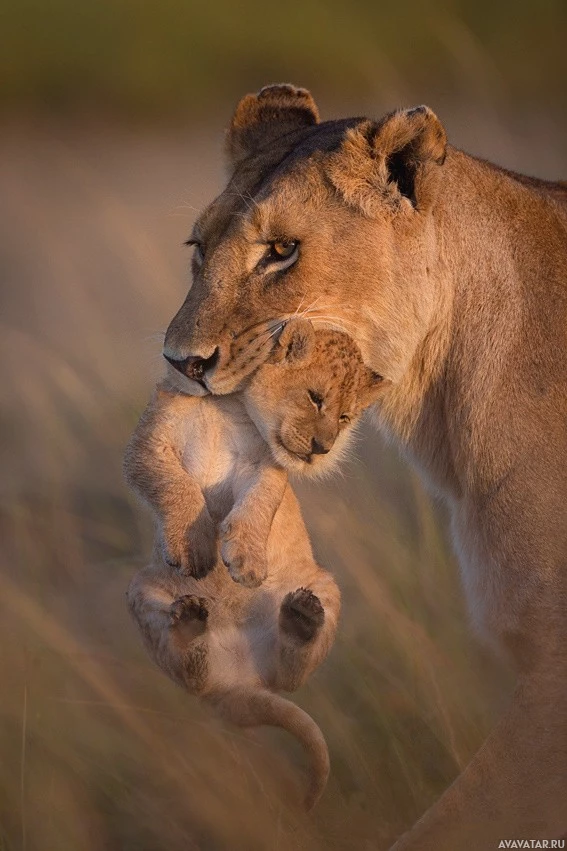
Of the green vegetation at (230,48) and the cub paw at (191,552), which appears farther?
the green vegetation at (230,48)

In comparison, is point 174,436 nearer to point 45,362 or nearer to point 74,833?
point 74,833

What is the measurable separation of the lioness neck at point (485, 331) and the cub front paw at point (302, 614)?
0.52 metres

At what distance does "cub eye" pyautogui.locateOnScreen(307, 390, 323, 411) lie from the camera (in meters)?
3.71

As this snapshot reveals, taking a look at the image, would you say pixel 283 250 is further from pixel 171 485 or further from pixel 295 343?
pixel 171 485

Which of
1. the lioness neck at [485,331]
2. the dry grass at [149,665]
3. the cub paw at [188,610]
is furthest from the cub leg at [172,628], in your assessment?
the lioness neck at [485,331]

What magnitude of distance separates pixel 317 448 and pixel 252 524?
0.81 ft

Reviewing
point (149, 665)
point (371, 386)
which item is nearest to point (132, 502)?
point (149, 665)

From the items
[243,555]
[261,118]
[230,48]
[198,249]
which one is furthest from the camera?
[230,48]

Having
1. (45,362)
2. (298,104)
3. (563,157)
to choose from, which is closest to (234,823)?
(298,104)

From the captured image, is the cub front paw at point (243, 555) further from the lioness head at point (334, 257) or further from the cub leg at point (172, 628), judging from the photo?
the lioness head at point (334, 257)

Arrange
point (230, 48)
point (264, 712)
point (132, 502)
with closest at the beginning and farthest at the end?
point (264, 712), point (132, 502), point (230, 48)

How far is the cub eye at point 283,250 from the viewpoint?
12.4 ft

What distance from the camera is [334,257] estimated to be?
377 centimetres

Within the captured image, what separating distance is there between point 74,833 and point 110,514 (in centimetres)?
188
